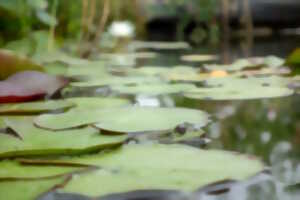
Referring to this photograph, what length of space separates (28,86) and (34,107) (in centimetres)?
11

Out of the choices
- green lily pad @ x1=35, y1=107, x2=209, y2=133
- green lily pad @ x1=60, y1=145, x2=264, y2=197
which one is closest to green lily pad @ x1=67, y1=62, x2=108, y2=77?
green lily pad @ x1=35, y1=107, x2=209, y2=133

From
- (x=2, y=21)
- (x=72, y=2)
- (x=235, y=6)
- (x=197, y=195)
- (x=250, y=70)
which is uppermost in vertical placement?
(x=235, y=6)

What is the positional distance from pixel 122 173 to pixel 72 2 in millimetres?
2085

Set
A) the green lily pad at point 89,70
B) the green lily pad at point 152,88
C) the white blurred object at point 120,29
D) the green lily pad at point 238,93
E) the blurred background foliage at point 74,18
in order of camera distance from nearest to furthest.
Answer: the green lily pad at point 238,93, the green lily pad at point 152,88, the green lily pad at point 89,70, the blurred background foliage at point 74,18, the white blurred object at point 120,29

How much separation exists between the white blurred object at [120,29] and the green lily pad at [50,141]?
2.41 m

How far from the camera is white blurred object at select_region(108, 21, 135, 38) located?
3.24m

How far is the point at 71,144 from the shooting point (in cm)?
67

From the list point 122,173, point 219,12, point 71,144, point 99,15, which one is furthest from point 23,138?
point 219,12

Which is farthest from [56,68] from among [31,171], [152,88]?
[31,171]

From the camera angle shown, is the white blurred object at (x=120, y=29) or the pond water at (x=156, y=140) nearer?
the pond water at (x=156, y=140)

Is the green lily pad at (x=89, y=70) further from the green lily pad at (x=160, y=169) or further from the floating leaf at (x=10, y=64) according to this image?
the green lily pad at (x=160, y=169)

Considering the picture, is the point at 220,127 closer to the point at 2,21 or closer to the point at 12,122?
the point at 12,122

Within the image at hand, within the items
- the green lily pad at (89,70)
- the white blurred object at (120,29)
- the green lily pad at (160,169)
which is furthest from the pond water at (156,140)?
the white blurred object at (120,29)

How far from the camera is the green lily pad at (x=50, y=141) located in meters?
0.64
